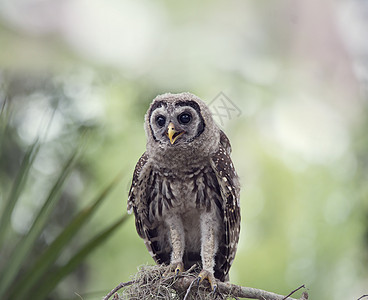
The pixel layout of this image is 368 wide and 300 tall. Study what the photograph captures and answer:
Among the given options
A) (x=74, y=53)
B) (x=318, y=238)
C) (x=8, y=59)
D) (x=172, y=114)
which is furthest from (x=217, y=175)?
(x=318, y=238)

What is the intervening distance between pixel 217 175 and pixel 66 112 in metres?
2.97

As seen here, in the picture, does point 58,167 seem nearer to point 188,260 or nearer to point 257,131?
point 188,260

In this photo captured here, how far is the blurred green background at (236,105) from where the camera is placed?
16.6ft

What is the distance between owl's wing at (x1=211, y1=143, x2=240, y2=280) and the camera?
2.28 metres

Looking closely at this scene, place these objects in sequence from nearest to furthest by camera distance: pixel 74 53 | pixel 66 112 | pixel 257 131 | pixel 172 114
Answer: pixel 172 114 → pixel 66 112 → pixel 74 53 → pixel 257 131

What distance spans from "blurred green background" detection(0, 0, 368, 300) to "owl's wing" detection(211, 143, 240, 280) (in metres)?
2.50

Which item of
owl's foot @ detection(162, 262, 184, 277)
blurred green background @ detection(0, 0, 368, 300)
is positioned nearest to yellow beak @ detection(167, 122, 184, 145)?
owl's foot @ detection(162, 262, 184, 277)

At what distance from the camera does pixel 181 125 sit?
7.45 feet

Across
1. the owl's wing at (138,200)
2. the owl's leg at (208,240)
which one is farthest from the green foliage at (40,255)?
the owl's leg at (208,240)

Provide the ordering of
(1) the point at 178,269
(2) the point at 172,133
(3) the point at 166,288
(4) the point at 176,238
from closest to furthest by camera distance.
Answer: (3) the point at 166,288
(1) the point at 178,269
(2) the point at 172,133
(4) the point at 176,238

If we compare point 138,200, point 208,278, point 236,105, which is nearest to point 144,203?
point 138,200

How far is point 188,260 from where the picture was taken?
2.46 meters

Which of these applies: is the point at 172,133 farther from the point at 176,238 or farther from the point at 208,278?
the point at 208,278

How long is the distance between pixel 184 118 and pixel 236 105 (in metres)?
3.50
